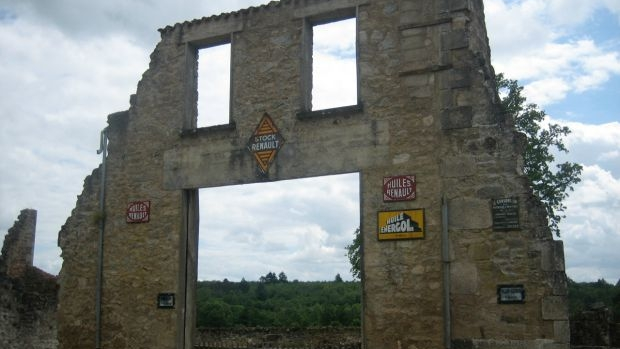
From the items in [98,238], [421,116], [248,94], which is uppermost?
[248,94]

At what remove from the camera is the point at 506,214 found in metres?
8.92

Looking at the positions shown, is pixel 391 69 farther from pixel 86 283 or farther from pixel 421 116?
pixel 86 283

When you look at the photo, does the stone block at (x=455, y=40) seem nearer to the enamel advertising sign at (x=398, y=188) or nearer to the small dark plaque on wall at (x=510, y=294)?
the enamel advertising sign at (x=398, y=188)

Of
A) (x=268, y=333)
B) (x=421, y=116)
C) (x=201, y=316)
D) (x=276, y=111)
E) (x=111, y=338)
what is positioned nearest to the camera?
(x=421, y=116)

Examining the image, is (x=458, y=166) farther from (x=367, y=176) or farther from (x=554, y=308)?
(x=554, y=308)

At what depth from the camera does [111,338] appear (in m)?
11.6

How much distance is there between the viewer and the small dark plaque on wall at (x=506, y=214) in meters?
8.88

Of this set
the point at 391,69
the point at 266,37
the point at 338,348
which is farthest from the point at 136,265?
the point at 338,348

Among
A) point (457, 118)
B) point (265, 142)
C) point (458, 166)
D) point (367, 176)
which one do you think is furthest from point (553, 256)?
point (265, 142)

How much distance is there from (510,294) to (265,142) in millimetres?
4334

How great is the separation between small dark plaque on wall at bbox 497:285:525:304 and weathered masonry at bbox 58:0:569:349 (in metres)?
0.02

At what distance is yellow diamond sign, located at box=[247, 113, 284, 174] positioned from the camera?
10703 mm

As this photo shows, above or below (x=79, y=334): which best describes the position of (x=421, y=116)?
above

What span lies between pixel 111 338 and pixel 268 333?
1357 cm
